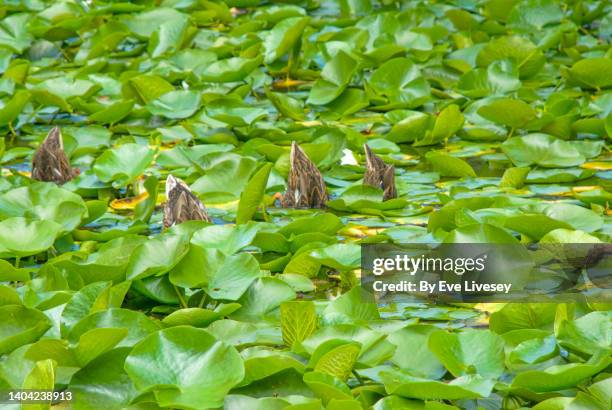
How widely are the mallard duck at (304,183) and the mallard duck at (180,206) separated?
39cm

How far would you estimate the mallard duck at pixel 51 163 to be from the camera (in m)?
3.98

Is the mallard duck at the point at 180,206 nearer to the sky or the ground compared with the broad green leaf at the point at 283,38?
nearer to the sky

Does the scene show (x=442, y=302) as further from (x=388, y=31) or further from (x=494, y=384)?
(x=388, y=31)

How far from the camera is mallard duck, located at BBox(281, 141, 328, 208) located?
364 cm

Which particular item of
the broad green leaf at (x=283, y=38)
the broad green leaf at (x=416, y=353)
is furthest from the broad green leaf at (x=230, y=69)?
the broad green leaf at (x=416, y=353)

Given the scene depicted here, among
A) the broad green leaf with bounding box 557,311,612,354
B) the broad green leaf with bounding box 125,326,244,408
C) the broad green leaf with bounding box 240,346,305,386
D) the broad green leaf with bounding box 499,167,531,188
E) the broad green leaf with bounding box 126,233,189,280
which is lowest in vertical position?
the broad green leaf with bounding box 499,167,531,188

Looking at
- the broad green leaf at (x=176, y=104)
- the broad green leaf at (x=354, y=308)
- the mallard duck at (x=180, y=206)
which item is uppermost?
the broad green leaf at (x=354, y=308)

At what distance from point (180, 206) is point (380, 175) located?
0.71m

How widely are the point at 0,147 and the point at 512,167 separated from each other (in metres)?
1.86

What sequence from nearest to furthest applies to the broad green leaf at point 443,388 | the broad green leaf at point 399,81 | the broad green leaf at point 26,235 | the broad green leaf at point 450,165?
the broad green leaf at point 443,388
the broad green leaf at point 26,235
the broad green leaf at point 450,165
the broad green leaf at point 399,81

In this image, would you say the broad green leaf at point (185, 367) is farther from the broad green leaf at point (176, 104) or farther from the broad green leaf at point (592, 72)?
the broad green leaf at point (592, 72)

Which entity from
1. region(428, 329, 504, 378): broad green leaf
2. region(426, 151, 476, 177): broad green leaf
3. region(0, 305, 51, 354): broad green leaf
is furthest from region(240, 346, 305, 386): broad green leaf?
region(426, 151, 476, 177): broad green leaf

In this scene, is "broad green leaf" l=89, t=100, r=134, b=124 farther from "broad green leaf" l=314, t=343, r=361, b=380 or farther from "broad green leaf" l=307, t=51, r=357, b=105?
"broad green leaf" l=314, t=343, r=361, b=380

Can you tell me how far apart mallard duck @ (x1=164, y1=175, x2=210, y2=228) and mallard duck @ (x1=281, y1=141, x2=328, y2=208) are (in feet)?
1.29
